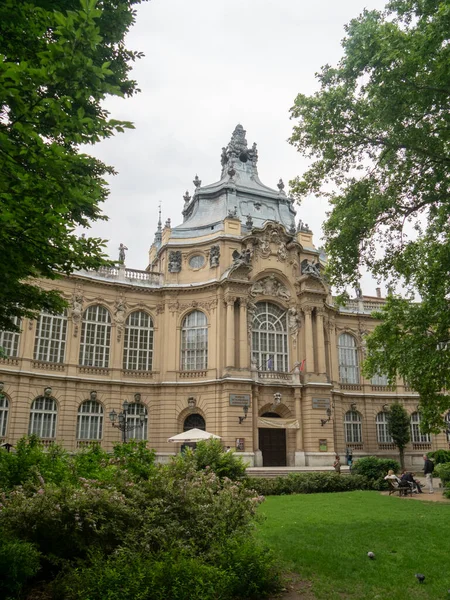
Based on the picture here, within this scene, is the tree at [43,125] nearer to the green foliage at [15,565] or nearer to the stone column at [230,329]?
the green foliage at [15,565]

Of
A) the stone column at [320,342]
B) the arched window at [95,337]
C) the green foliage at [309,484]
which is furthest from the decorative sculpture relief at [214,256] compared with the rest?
the green foliage at [309,484]

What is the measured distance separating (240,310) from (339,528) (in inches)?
877

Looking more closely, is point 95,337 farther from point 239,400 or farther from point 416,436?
point 416,436

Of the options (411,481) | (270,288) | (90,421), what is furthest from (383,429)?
(90,421)

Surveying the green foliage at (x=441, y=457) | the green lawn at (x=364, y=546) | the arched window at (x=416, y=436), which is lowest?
the green lawn at (x=364, y=546)

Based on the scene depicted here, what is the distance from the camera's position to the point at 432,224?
15.5 m

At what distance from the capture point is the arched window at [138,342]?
3422 cm

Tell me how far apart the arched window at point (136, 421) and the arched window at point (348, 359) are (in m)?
15.8

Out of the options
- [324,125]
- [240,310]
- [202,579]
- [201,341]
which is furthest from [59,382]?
[202,579]

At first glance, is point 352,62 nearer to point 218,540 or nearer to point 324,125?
point 324,125

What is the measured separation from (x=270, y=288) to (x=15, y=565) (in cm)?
3007

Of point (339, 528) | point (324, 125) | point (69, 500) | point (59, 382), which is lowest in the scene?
point (339, 528)

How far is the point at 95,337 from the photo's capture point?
109ft

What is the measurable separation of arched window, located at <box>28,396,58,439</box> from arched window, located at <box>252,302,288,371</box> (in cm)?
1351
